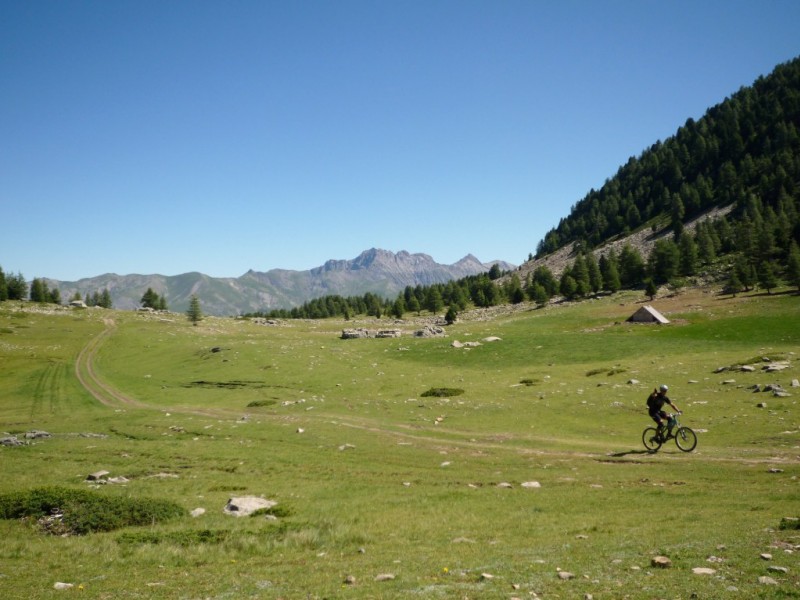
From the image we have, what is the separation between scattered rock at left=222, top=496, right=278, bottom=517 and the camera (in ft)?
53.9

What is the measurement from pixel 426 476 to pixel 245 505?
8.24 meters

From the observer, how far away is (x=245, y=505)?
16.9m

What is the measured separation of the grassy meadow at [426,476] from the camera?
10008 millimetres

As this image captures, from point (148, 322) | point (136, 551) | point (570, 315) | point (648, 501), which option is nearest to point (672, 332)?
point (570, 315)

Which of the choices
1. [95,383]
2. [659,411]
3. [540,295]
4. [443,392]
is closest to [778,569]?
[659,411]

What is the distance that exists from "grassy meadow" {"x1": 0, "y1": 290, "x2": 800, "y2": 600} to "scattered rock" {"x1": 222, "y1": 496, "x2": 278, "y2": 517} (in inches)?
22.2

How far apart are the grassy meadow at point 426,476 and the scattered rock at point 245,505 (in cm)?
56

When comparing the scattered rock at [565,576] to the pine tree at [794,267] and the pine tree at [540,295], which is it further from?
the pine tree at [540,295]

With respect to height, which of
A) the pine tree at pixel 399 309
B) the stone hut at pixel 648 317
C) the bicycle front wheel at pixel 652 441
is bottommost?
the bicycle front wheel at pixel 652 441

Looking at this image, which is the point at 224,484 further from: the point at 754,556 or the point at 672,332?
the point at 672,332

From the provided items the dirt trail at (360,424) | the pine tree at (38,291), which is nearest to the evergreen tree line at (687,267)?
the dirt trail at (360,424)

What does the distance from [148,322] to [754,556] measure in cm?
14391

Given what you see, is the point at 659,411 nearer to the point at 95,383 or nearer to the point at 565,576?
the point at 565,576

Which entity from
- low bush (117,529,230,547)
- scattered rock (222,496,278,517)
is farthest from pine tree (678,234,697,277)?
low bush (117,529,230,547)
